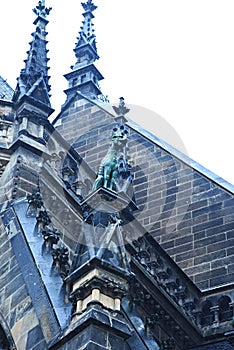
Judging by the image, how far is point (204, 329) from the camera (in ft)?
44.8

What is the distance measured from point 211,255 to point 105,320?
7.82 metres

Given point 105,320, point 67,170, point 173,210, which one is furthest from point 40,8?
point 105,320

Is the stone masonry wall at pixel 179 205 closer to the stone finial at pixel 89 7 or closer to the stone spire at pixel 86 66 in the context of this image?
the stone spire at pixel 86 66

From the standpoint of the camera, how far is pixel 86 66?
2222 centimetres

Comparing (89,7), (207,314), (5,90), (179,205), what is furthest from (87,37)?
(207,314)

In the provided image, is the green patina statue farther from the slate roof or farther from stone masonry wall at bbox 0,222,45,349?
the slate roof

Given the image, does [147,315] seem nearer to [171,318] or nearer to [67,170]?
[171,318]

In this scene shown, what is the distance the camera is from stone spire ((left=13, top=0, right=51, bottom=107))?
1253cm

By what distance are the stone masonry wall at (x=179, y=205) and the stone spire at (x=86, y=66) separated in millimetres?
2322

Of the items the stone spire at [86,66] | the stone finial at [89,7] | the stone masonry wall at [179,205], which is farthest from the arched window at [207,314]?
the stone finial at [89,7]

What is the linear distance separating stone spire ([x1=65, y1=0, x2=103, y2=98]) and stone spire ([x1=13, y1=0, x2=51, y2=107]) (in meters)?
6.64

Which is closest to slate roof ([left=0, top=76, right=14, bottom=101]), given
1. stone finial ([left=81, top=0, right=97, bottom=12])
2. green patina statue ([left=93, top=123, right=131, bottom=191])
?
green patina statue ([left=93, top=123, right=131, bottom=191])

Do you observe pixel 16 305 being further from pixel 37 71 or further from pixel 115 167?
pixel 37 71

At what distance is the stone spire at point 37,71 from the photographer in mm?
12531
